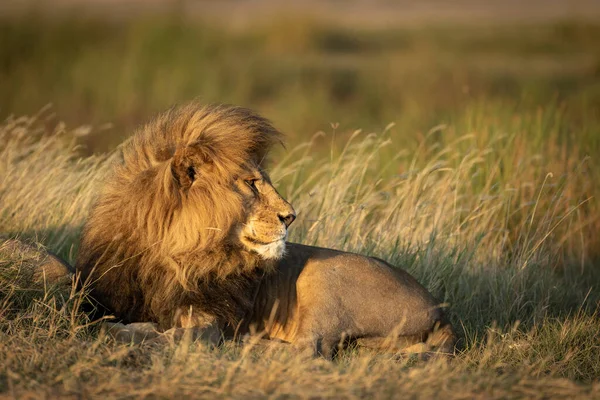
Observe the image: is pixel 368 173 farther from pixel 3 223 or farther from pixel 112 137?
pixel 112 137

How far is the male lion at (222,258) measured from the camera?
4.78 metres

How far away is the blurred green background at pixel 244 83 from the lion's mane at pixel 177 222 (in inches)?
162

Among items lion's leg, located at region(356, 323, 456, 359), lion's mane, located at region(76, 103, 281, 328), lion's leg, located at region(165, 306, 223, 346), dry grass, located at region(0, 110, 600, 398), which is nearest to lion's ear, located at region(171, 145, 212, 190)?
lion's mane, located at region(76, 103, 281, 328)

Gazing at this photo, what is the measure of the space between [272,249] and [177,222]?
1.69 feet

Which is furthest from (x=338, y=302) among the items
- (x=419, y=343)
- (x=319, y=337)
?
(x=419, y=343)

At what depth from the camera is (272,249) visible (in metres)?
4.79

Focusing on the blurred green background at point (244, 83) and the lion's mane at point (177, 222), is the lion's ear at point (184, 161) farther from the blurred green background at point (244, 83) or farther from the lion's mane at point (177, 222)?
the blurred green background at point (244, 83)

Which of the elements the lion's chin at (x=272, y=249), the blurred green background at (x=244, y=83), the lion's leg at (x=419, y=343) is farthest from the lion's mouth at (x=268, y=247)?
the blurred green background at (x=244, y=83)

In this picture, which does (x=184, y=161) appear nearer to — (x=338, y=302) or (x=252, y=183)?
(x=252, y=183)

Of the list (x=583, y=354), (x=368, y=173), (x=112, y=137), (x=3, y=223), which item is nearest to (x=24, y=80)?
(x=112, y=137)

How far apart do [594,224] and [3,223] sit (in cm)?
511

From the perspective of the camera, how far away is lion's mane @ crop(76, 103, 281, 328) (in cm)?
476

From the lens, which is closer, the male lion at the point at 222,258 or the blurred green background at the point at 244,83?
the male lion at the point at 222,258

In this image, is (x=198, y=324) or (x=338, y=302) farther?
(x=338, y=302)
